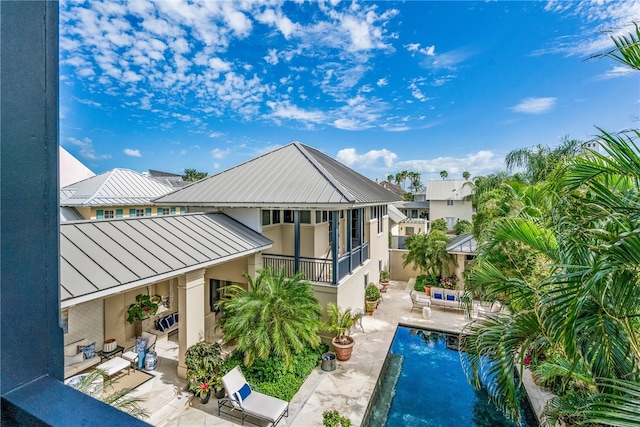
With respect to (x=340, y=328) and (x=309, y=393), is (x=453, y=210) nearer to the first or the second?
(x=340, y=328)

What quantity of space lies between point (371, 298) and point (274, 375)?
25.4ft

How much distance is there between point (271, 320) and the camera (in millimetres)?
8758

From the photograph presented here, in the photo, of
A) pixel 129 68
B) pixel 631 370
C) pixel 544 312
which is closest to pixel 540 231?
pixel 544 312

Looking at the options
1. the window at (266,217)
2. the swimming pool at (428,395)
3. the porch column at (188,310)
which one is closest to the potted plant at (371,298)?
the swimming pool at (428,395)

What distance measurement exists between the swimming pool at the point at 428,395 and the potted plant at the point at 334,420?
0.97 m

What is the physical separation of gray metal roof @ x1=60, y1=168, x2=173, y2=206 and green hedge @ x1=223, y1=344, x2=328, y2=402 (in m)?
16.7

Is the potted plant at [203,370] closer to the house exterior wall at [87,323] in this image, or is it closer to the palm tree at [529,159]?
the house exterior wall at [87,323]

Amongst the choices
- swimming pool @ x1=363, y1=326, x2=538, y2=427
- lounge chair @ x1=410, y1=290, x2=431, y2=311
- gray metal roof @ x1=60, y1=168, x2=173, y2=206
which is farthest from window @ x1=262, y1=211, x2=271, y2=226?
gray metal roof @ x1=60, y1=168, x2=173, y2=206

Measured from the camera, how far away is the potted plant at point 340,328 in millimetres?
10705

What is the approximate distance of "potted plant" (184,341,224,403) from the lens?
8.19 metres

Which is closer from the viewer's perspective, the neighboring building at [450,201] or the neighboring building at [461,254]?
the neighboring building at [461,254]

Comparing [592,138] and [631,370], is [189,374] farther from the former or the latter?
[592,138]

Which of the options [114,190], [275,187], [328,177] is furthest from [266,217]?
[114,190]

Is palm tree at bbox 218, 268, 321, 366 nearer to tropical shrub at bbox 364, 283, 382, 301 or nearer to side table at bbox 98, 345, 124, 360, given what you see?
side table at bbox 98, 345, 124, 360
